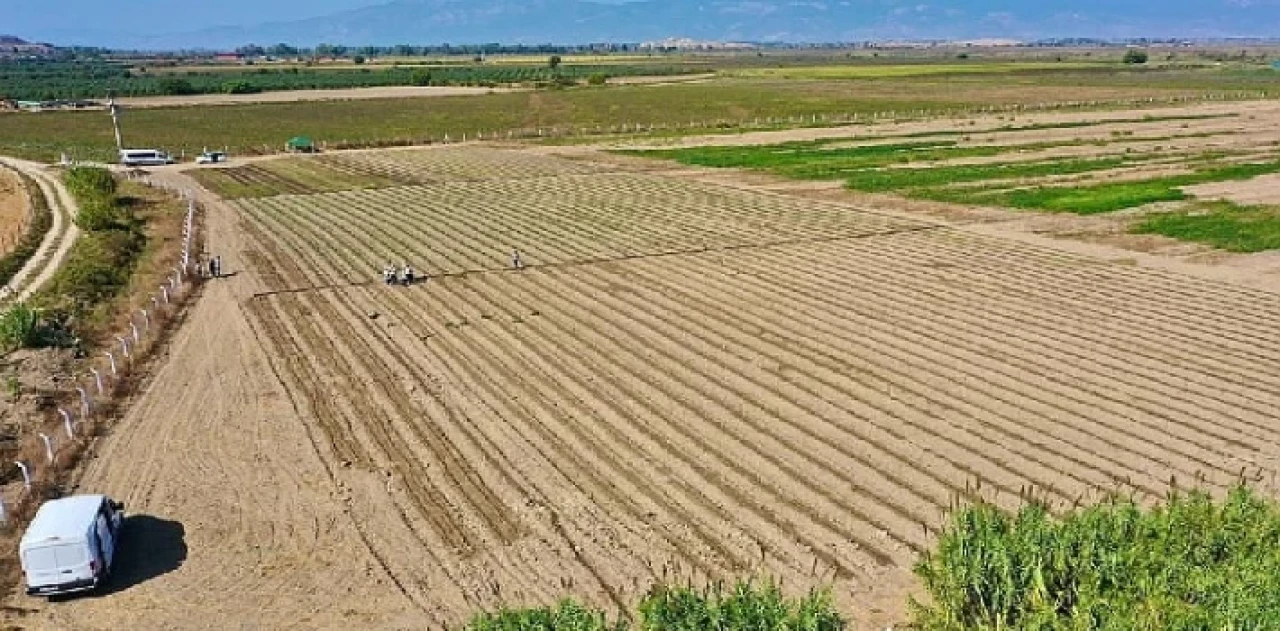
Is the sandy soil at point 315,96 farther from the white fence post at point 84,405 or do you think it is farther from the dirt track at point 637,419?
the white fence post at point 84,405

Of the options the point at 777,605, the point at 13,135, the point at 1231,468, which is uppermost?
the point at 13,135

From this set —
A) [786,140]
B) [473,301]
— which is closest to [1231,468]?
[473,301]

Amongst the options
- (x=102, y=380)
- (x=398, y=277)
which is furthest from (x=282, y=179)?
(x=102, y=380)

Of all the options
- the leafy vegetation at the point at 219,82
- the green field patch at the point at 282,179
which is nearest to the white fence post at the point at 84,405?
the green field patch at the point at 282,179

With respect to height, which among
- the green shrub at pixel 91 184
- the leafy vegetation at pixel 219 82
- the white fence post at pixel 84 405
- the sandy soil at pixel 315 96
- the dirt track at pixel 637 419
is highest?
the leafy vegetation at pixel 219 82

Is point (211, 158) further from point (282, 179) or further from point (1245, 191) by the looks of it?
point (1245, 191)

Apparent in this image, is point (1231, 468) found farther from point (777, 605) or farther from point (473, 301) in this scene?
point (473, 301)
